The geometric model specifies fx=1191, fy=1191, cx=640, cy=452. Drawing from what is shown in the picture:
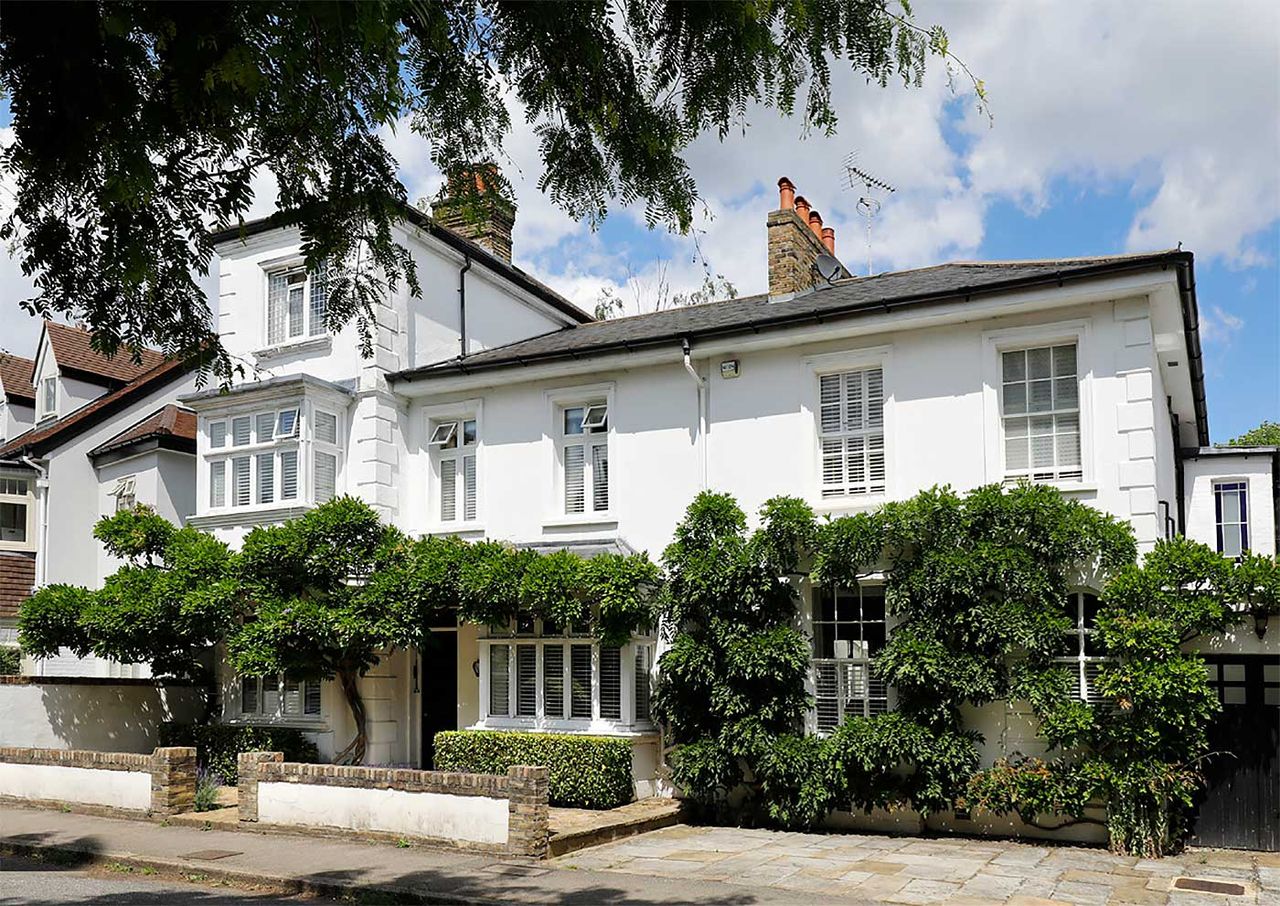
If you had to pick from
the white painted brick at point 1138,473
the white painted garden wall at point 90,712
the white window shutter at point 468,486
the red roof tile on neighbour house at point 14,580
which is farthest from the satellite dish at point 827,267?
the red roof tile on neighbour house at point 14,580

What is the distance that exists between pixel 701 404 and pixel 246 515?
752cm

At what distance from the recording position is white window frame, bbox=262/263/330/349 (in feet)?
62.4

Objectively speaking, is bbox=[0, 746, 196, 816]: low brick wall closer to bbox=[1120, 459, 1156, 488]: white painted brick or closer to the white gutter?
the white gutter

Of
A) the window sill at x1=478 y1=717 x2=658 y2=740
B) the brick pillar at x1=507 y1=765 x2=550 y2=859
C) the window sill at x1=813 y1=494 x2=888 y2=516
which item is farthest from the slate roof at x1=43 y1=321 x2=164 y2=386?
the brick pillar at x1=507 y1=765 x2=550 y2=859

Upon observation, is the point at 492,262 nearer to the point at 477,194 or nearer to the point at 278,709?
the point at 278,709

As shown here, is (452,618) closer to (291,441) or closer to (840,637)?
(291,441)

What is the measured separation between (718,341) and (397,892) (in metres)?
8.31

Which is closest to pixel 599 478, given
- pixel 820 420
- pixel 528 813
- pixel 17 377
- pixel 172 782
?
pixel 820 420

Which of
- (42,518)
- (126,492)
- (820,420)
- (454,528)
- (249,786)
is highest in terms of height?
(820,420)

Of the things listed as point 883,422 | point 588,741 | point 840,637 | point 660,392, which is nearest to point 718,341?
point 660,392

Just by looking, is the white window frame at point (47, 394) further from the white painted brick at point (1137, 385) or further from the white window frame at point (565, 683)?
the white painted brick at point (1137, 385)

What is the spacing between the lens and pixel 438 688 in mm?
18562

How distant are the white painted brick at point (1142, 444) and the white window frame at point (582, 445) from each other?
6935mm

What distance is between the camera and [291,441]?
59.9 ft
